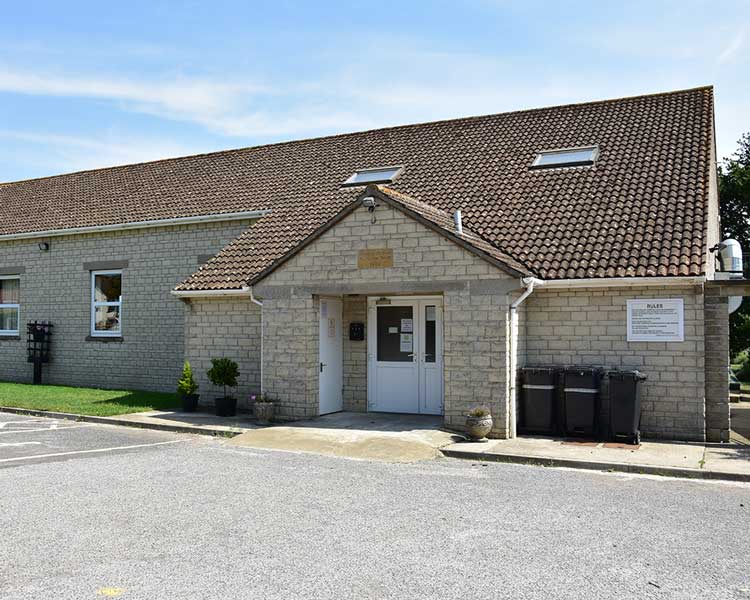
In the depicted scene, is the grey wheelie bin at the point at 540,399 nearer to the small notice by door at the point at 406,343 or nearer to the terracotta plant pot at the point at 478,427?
the terracotta plant pot at the point at 478,427

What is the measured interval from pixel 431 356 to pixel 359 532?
7872 millimetres

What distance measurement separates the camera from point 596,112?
18109 mm

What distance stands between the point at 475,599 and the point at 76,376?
1759 cm

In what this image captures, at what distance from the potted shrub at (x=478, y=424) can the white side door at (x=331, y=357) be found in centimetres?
338

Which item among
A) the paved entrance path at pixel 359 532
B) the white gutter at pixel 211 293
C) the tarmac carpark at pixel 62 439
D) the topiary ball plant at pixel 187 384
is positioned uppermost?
the white gutter at pixel 211 293

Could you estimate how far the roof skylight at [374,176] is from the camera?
57.6ft

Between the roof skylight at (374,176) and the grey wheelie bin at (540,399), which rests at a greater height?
the roof skylight at (374,176)

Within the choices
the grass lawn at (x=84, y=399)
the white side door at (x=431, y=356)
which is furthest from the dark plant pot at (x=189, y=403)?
the white side door at (x=431, y=356)

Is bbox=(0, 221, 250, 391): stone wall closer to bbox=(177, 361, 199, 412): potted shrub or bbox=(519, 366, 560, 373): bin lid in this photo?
bbox=(177, 361, 199, 412): potted shrub

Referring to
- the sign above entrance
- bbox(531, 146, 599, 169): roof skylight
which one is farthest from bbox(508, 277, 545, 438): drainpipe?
bbox(531, 146, 599, 169): roof skylight

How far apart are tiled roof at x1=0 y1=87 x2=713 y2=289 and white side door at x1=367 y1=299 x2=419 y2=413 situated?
2175mm

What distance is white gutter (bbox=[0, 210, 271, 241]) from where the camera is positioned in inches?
709

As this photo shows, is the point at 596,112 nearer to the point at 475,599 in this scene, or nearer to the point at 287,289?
the point at 287,289

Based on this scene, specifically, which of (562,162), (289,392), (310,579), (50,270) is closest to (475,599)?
(310,579)
